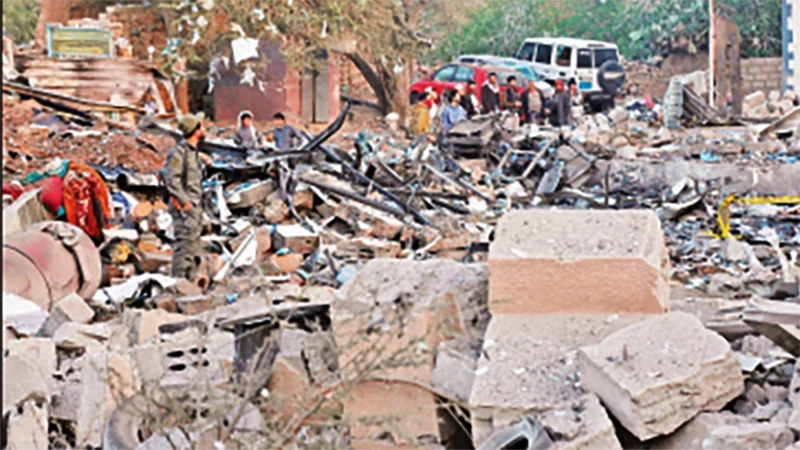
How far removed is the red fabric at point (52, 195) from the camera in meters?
9.38

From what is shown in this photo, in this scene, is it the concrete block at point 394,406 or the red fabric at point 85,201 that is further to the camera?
the red fabric at point 85,201

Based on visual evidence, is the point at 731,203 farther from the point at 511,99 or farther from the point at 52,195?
the point at 511,99

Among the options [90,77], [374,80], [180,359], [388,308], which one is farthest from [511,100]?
[388,308]

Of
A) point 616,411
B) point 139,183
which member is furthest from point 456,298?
point 139,183

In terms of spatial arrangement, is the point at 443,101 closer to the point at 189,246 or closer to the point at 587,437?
the point at 189,246

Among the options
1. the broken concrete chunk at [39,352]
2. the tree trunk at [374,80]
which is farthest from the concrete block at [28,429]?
the tree trunk at [374,80]

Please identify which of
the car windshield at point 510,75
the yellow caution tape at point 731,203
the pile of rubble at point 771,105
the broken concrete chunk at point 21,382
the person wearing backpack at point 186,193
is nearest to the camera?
the broken concrete chunk at point 21,382

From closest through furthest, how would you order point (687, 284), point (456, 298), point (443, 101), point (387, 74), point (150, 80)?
point (456, 298) < point (687, 284) < point (150, 80) < point (443, 101) < point (387, 74)

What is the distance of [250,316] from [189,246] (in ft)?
12.5

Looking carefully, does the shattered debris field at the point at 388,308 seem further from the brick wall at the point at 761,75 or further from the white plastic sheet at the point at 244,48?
the brick wall at the point at 761,75

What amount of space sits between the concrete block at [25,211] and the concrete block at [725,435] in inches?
247

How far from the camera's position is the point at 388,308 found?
4055 millimetres

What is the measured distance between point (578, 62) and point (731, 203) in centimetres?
1514

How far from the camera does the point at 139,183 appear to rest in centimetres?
1095
